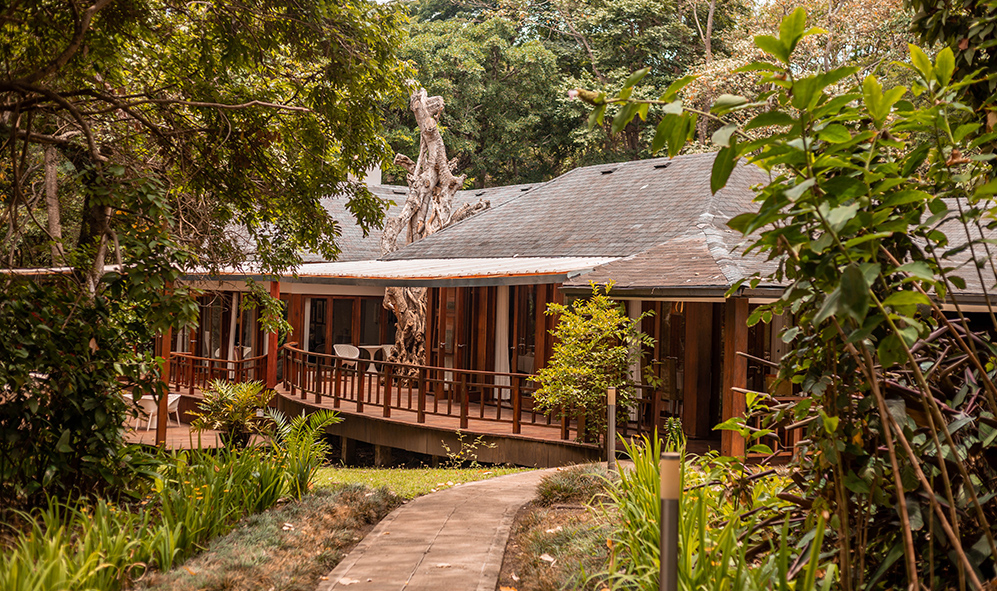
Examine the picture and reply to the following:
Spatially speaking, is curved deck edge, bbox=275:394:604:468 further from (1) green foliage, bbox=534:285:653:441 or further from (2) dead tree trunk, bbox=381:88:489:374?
(2) dead tree trunk, bbox=381:88:489:374

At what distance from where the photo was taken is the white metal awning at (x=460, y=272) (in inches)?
422

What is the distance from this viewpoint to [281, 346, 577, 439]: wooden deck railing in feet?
35.8

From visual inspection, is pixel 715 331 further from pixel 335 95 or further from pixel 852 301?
pixel 852 301

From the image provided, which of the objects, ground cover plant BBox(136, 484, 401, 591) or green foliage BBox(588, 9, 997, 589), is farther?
ground cover plant BBox(136, 484, 401, 591)

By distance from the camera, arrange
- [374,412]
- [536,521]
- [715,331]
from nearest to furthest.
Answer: [536,521] → [715,331] → [374,412]

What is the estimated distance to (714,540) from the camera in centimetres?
340

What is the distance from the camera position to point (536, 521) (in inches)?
216

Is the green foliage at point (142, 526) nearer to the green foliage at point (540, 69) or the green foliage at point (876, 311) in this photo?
the green foliage at point (876, 311)

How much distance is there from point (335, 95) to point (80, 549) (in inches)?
160

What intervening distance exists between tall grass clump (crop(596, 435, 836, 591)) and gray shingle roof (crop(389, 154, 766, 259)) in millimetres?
7720

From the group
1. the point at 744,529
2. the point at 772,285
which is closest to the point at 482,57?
the point at 772,285

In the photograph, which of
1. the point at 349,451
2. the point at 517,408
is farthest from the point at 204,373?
the point at 517,408

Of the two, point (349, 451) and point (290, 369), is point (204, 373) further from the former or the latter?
point (349, 451)

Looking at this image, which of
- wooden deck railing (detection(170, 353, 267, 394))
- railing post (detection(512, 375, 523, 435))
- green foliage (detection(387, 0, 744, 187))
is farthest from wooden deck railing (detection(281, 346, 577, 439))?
green foliage (detection(387, 0, 744, 187))
